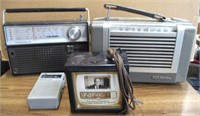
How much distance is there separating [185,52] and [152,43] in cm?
11

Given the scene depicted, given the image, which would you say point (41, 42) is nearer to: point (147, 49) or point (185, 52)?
point (147, 49)

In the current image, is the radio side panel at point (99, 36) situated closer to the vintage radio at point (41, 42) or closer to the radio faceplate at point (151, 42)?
the radio faceplate at point (151, 42)

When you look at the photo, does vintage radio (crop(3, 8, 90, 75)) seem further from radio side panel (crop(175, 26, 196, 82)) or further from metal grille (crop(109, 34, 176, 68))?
radio side panel (crop(175, 26, 196, 82))

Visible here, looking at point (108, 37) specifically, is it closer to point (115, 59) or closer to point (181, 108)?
point (115, 59)

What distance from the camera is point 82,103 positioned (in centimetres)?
56

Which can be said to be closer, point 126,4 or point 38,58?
point 38,58

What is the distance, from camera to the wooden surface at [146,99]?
578 millimetres

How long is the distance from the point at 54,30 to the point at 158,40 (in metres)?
0.36

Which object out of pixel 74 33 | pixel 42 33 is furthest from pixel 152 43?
pixel 42 33

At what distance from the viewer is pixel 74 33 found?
745 mm

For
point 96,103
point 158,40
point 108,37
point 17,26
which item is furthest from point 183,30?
point 17,26

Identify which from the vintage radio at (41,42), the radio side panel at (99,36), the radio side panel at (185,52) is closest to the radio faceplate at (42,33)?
the vintage radio at (41,42)

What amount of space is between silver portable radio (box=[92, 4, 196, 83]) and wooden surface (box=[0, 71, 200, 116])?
49mm

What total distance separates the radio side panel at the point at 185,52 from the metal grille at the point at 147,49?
3 cm
